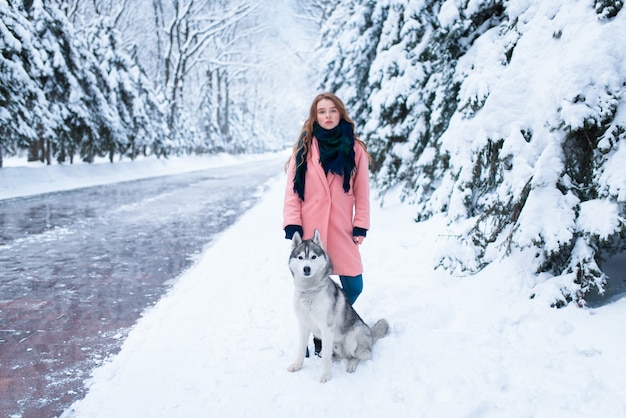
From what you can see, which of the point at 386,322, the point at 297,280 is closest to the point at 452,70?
the point at 386,322

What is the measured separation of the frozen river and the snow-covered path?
0.31 meters

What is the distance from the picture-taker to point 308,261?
3.22 m

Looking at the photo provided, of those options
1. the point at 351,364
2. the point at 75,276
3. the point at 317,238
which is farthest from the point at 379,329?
the point at 75,276

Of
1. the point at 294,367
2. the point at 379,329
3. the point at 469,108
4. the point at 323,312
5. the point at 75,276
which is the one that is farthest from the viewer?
the point at 75,276

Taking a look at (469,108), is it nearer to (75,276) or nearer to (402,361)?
(402,361)

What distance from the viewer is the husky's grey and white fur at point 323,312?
3.31 m

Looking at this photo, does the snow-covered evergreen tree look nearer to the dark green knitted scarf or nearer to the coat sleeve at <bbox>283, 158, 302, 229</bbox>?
the dark green knitted scarf

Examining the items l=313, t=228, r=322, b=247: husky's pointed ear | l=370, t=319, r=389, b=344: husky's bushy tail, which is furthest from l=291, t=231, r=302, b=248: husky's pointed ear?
l=370, t=319, r=389, b=344: husky's bushy tail

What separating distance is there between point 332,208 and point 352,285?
0.82 meters

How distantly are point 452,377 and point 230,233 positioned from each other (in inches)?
264

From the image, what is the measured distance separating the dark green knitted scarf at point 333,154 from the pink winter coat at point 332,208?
0.04m

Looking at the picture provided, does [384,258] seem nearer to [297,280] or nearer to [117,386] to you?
[297,280]

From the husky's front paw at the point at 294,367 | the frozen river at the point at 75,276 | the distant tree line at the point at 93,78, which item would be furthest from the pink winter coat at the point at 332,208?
the distant tree line at the point at 93,78

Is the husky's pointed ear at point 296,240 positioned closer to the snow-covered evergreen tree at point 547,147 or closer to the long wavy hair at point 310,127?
the long wavy hair at point 310,127
